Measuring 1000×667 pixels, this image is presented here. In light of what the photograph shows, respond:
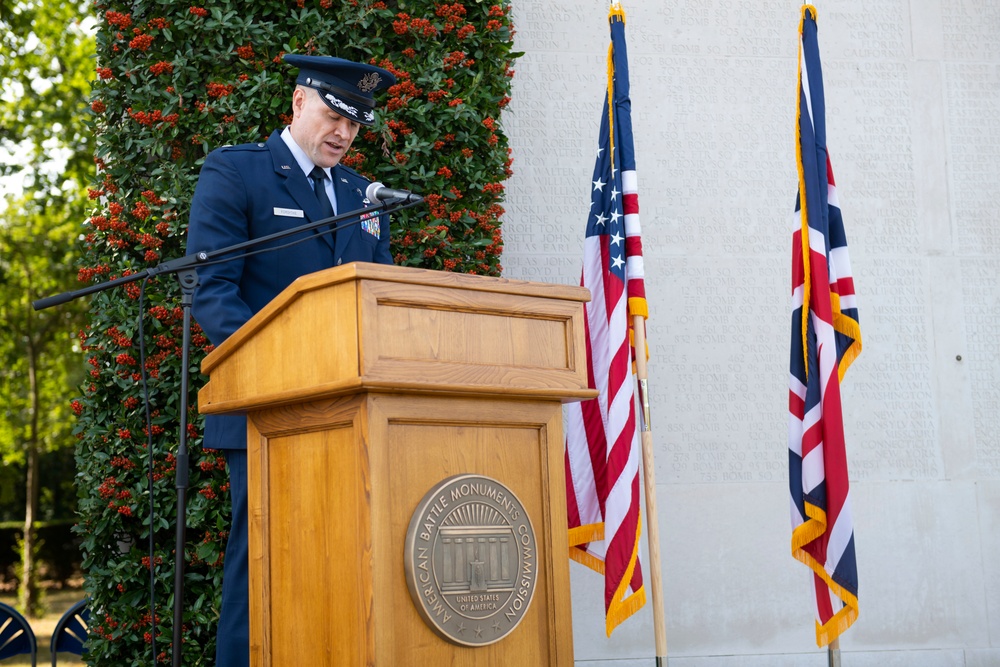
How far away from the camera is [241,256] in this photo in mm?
2770

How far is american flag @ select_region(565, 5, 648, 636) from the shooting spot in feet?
12.4

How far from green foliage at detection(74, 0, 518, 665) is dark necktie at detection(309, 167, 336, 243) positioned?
1.25 m

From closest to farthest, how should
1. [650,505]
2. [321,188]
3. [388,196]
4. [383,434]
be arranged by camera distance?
[383,434] → [388,196] → [321,188] → [650,505]

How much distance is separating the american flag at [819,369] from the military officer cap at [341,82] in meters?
1.76

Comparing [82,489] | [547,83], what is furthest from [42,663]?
[547,83]

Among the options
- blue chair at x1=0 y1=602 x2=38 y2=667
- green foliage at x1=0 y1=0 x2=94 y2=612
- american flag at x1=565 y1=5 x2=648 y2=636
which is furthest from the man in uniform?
green foliage at x1=0 y1=0 x2=94 y2=612

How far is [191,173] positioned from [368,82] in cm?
149

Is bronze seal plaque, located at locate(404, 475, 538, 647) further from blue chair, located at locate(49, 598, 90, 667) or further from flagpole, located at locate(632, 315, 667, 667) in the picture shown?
blue chair, located at locate(49, 598, 90, 667)

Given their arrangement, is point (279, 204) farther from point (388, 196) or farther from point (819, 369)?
point (819, 369)

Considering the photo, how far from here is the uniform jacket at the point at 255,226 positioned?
9.46 ft

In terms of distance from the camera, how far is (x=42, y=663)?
30.1 ft

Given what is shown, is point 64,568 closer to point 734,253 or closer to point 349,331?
point 734,253

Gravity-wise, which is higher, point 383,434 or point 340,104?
point 340,104

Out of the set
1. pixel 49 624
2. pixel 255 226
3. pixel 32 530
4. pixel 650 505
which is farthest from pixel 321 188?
pixel 32 530
